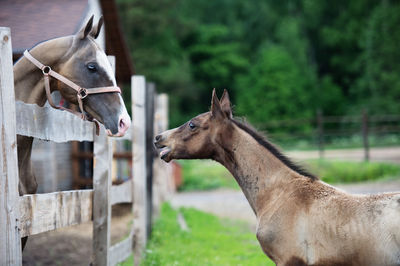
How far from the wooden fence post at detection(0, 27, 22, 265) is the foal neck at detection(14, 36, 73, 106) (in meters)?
0.82

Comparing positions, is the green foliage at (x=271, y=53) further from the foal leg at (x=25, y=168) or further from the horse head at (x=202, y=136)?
the foal leg at (x=25, y=168)

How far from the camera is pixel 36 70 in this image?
12.3 feet

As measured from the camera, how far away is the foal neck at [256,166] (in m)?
3.95

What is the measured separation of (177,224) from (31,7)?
534cm

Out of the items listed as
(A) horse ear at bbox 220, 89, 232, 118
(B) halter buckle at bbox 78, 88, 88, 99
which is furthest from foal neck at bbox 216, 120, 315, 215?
(B) halter buckle at bbox 78, 88, 88, 99

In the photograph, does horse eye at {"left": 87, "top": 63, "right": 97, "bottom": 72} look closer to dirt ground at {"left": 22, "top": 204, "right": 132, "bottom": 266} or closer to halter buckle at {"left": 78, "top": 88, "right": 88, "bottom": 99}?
halter buckle at {"left": 78, "top": 88, "right": 88, "bottom": 99}

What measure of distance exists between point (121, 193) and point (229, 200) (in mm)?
8584

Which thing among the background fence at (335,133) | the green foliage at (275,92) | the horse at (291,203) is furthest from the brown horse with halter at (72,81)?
the green foliage at (275,92)

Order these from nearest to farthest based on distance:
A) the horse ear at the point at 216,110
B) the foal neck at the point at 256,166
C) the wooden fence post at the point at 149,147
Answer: the foal neck at the point at 256,166 < the horse ear at the point at 216,110 < the wooden fence post at the point at 149,147

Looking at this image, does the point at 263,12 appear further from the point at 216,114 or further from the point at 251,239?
the point at 216,114

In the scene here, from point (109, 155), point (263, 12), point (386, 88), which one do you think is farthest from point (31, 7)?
point (263, 12)

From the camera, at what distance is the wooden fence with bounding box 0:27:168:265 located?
2.87 m

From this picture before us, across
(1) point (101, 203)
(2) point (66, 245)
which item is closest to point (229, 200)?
(2) point (66, 245)

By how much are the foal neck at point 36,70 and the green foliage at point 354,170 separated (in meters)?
12.8
